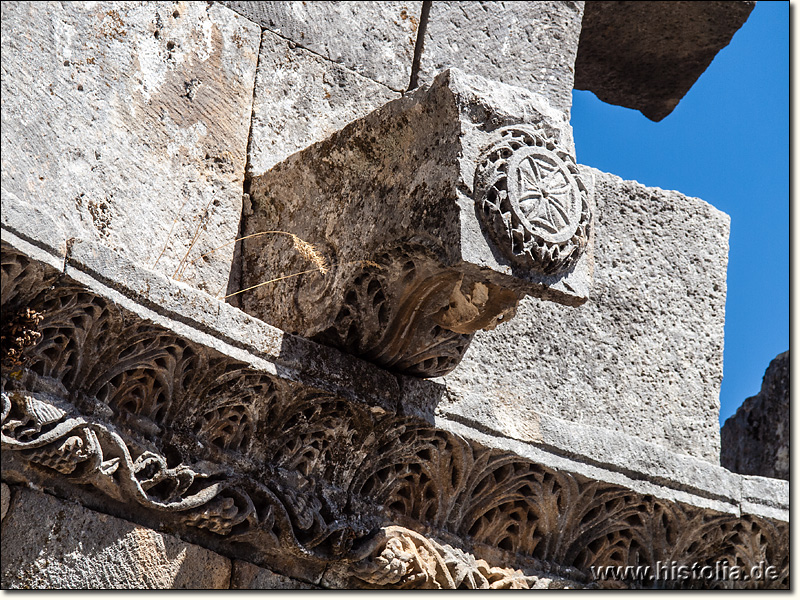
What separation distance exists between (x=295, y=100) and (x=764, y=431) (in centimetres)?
276

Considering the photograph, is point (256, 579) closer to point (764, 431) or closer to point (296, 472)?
point (296, 472)

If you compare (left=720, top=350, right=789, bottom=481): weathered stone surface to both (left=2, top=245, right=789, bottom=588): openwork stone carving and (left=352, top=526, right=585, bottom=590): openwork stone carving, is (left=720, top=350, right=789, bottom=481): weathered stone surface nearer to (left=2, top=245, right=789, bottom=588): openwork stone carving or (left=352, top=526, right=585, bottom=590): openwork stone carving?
(left=2, top=245, right=789, bottom=588): openwork stone carving

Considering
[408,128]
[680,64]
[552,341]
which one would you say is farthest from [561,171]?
[680,64]

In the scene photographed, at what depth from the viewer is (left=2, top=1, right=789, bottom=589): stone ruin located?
348 cm

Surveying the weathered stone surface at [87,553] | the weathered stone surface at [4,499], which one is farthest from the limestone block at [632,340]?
the weathered stone surface at [4,499]

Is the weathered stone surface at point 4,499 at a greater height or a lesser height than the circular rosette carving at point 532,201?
lesser

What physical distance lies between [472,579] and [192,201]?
4.71 feet

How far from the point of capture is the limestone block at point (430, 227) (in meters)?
3.65

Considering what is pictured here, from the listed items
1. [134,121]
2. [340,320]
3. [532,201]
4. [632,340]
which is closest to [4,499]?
[340,320]

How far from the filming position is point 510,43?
16.2 ft

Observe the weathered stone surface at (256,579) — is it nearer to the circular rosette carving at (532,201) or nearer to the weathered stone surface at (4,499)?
the weathered stone surface at (4,499)

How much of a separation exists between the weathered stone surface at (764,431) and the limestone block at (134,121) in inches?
110

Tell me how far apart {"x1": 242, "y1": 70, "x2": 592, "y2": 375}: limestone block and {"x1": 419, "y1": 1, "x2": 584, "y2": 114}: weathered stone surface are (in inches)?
35.1

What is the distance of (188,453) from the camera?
3654mm
